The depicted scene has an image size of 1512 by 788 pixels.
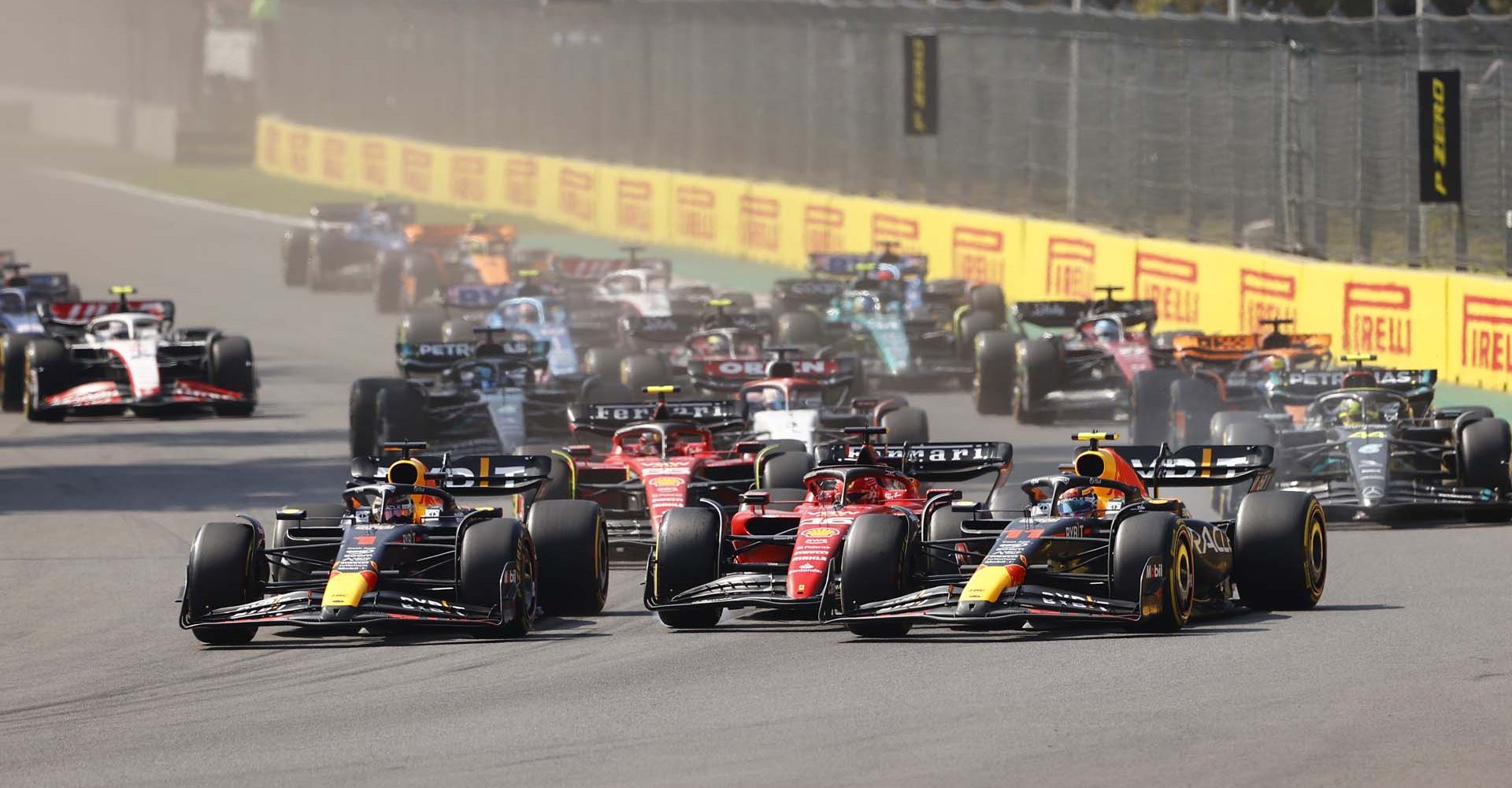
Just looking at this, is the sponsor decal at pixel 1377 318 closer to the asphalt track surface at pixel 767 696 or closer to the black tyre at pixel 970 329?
the black tyre at pixel 970 329

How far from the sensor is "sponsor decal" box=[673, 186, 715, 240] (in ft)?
163

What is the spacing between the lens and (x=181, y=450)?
87.3 feet

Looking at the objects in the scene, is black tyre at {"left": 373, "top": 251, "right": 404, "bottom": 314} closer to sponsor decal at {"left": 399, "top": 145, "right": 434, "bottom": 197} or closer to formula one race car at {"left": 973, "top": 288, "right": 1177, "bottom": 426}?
formula one race car at {"left": 973, "top": 288, "right": 1177, "bottom": 426}

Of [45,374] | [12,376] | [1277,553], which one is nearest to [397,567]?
[1277,553]

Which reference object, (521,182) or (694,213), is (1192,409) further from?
(521,182)

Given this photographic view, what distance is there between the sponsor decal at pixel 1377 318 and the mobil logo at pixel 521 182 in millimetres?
30176

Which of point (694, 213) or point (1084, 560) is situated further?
point (694, 213)

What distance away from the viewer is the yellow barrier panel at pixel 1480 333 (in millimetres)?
26781

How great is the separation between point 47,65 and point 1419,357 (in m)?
131

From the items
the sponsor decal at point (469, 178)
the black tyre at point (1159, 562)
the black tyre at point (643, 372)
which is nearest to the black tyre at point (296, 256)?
the sponsor decal at point (469, 178)

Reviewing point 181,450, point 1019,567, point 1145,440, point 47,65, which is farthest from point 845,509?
point 47,65

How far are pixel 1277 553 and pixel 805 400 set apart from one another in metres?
9.40

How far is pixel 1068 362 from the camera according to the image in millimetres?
27312

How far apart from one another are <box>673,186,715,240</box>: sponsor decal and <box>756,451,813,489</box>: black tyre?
30.4m
